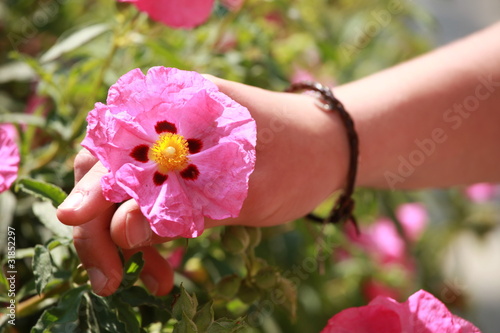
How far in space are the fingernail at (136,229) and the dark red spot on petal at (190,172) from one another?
0.06 metres

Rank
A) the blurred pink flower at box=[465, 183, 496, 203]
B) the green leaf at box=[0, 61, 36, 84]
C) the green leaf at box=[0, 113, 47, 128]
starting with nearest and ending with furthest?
the green leaf at box=[0, 113, 47, 128]
the green leaf at box=[0, 61, 36, 84]
the blurred pink flower at box=[465, 183, 496, 203]

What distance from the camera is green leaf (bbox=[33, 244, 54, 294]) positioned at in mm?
651

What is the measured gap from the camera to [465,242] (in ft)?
10.3

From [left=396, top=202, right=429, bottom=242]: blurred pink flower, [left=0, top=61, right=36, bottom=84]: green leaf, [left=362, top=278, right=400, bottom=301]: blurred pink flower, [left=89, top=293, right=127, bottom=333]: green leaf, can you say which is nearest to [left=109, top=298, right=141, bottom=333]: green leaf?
[left=89, top=293, right=127, bottom=333]: green leaf

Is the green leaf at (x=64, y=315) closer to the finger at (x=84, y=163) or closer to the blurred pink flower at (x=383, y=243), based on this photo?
the finger at (x=84, y=163)

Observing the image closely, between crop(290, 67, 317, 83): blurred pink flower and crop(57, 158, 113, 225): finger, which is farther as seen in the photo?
crop(290, 67, 317, 83): blurred pink flower

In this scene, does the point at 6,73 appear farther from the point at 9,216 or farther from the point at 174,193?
the point at 174,193

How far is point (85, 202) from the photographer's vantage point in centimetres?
59

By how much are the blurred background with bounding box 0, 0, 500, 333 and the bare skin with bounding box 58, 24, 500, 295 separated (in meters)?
0.07

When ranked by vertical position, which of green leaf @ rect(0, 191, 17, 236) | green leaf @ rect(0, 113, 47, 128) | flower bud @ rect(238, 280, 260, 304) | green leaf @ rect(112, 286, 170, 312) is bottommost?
green leaf @ rect(0, 191, 17, 236)

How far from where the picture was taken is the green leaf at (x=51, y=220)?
717 millimetres

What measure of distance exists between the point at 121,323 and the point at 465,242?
2.77 metres

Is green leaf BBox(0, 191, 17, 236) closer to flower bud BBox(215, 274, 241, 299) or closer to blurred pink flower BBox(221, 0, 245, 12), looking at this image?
flower bud BBox(215, 274, 241, 299)

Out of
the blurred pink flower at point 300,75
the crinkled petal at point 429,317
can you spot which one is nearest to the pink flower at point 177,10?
the crinkled petal at point 429,317
